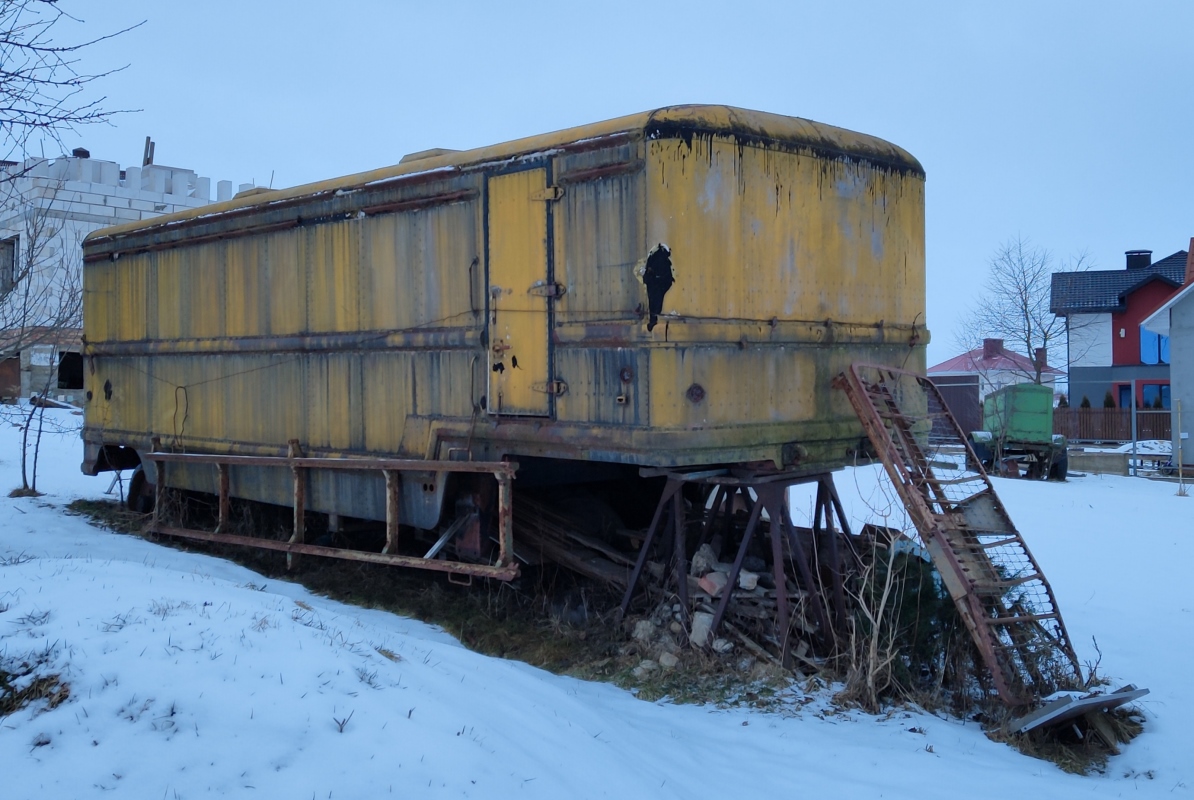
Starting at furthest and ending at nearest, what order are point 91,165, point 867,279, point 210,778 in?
1. point 91,165
2. point 867,279
3. point 210,778

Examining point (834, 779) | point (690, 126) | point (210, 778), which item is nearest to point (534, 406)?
point (690, 126)

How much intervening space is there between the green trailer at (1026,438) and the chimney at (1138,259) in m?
21.6

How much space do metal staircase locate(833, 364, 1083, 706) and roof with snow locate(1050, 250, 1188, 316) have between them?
33.9 m

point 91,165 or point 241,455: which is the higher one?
point 91,165

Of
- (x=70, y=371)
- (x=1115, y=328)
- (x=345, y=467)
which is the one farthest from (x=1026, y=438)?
(x=1115, y=328)

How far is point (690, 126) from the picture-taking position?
6.83m

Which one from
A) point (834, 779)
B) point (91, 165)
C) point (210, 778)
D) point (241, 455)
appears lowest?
point (834, 779)

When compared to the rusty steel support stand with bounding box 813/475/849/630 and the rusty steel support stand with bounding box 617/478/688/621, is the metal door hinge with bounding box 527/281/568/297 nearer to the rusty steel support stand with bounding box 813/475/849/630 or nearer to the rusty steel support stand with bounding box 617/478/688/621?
the rusty steel support stand with bounding box 617/478/688/621

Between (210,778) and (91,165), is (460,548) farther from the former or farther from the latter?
(91,165)

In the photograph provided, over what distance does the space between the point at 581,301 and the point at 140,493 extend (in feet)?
25.2

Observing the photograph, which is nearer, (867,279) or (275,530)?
(867,279)

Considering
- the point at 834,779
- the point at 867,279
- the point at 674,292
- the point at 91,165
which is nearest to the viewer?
the point at 834,779

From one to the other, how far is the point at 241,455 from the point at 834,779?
23.7 feet

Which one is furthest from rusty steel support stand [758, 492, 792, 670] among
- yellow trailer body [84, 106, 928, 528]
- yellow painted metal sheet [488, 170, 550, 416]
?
yellow painted metal sheet [488, 170, 550, 416]
